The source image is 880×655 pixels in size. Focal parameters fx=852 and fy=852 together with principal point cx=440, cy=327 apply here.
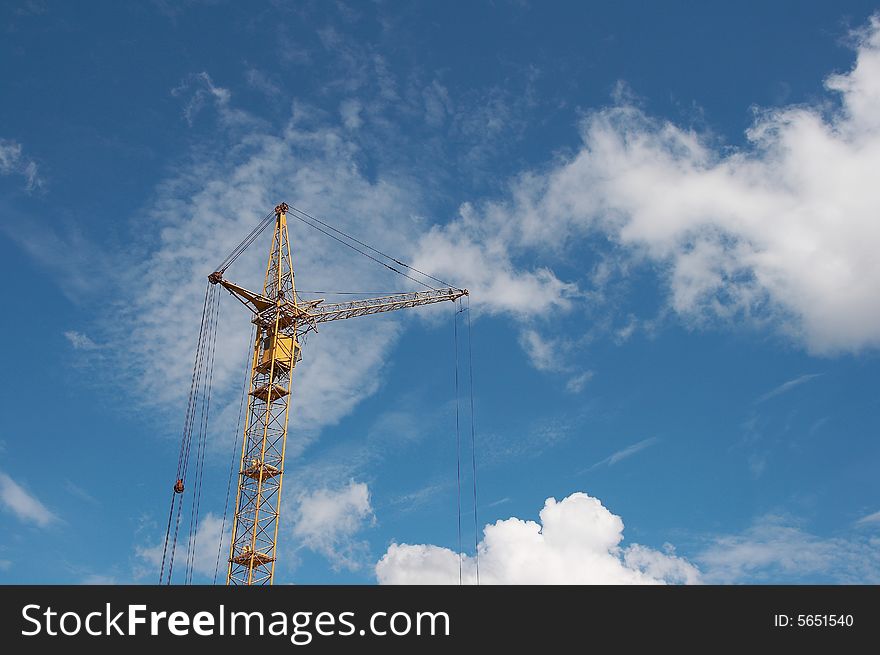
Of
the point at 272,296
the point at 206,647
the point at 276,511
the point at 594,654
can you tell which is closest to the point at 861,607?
the point at 594,654

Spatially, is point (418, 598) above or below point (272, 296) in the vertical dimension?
below

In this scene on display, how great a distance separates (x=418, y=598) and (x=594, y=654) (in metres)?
6.76

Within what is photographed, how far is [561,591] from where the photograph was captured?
3108 cm

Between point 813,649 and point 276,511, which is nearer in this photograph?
point 813,649

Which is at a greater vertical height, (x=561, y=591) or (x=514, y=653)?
(x=561, y=591)

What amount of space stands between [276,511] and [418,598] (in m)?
73.6

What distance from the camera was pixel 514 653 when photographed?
30.2 m

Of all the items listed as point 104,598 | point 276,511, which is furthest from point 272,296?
point 104,598

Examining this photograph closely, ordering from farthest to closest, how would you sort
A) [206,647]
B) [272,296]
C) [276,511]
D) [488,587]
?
1. [272,296]
2. [276,511]
3. [488,587]
4. [206,647]

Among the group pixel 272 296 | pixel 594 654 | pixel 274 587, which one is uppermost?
pixel 272 296

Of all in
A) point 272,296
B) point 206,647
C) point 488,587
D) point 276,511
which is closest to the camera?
point 206,647

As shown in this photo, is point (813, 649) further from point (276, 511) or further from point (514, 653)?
point (276, 511)

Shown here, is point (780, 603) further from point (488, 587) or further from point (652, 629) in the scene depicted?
point (488, 587)

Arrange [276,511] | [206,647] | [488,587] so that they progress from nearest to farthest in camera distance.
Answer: [206,647] → [488,587] → [276,511]
